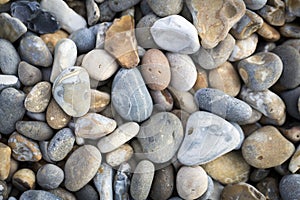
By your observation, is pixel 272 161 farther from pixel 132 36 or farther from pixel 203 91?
pixel 132 36

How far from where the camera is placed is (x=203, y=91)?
107cm

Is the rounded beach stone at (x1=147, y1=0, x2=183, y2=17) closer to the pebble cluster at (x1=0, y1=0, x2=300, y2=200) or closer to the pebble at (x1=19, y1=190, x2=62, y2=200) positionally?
the pebble cluster at (x1=0, y1=0, x2=300, y2=200)

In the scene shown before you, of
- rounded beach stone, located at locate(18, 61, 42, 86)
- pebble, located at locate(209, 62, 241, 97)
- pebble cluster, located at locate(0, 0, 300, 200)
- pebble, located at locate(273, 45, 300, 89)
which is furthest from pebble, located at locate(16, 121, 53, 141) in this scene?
pebble, located at locate(273, 45, 300, 89)

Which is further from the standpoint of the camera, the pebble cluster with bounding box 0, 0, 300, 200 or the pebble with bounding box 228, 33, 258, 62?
the pebble with bounding box 228, 33, 258, 62

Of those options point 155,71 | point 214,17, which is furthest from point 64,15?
point 214,17

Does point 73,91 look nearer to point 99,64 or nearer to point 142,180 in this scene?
point 99,64

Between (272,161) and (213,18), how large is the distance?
0.42m

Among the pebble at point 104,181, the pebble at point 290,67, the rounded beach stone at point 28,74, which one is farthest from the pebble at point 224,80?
the rounded beach stone at point 28,74

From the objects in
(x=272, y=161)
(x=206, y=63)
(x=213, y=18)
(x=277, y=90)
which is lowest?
(x=272, y=161)

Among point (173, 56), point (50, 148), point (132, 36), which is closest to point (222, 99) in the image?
point (173, 56)

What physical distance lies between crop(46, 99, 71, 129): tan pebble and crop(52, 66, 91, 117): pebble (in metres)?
0.01

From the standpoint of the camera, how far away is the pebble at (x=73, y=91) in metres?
0.98

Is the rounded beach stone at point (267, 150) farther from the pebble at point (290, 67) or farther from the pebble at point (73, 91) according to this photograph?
the pebble at point (73, 91)

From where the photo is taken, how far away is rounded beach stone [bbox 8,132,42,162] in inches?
39.1
